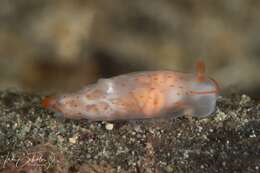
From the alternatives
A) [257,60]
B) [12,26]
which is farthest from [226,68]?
[12,26]

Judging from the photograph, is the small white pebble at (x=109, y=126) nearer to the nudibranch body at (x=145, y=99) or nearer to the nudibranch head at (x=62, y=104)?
the nudibranch body at (x=145, y=99)

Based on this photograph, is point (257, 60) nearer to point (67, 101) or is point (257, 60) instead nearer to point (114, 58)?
point (114, 58)

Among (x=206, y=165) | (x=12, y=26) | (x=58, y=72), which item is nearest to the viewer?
(x=206, y=165)

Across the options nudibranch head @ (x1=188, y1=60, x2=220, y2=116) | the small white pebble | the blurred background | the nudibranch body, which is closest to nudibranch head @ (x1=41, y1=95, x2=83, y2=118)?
the nudibranch body

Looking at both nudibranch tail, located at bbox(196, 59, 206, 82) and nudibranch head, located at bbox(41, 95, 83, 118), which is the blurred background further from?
nudibranch head, located at bbox(41, 95, 83, 118)

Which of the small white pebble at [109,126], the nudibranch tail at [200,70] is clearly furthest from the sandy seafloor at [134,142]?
the nudibranch tail at [200,70]

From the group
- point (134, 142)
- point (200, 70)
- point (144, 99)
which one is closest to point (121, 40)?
point (144, 99)

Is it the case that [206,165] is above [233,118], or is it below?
below
